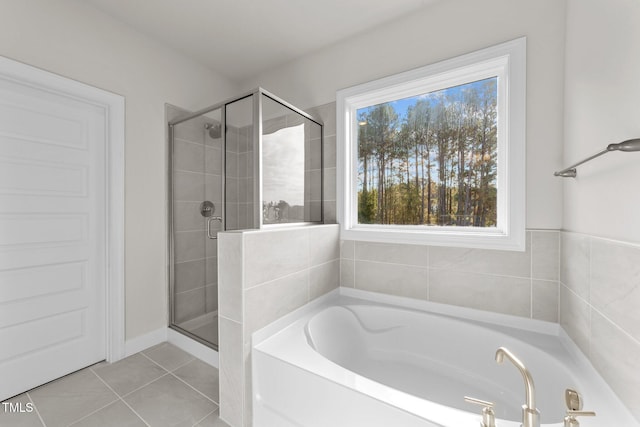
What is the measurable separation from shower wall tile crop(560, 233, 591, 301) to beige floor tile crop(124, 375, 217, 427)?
2002mm

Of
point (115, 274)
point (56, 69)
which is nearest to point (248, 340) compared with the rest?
point (115, 274)

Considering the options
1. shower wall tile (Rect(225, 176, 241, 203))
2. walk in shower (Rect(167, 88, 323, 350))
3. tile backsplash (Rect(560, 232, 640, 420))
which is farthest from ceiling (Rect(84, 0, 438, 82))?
tile backsplash (Rect(560, 232, 640, 420))

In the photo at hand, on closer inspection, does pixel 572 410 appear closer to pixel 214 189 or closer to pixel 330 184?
pixel 330 184

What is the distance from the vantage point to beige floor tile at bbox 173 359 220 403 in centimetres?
166

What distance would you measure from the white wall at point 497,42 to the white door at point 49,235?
1916 mm

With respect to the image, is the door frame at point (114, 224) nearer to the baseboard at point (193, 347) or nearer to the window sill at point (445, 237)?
the baseboard at point (193, 347)

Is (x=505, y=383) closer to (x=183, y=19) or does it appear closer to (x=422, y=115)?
(x=422, y=115)

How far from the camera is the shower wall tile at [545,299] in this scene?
4.82 ft

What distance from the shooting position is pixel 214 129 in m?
1.99

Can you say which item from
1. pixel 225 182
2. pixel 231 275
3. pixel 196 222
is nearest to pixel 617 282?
pixel 231 275

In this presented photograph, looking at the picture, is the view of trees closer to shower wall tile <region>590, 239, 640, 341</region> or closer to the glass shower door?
shower wall tile <region>590, 239, 640, 341</region>

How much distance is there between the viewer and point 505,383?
56.2 inches

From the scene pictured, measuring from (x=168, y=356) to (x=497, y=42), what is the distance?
10.4 feet

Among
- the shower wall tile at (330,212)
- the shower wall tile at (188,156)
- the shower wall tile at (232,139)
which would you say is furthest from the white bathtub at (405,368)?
the shower wall tile at (188,156)
